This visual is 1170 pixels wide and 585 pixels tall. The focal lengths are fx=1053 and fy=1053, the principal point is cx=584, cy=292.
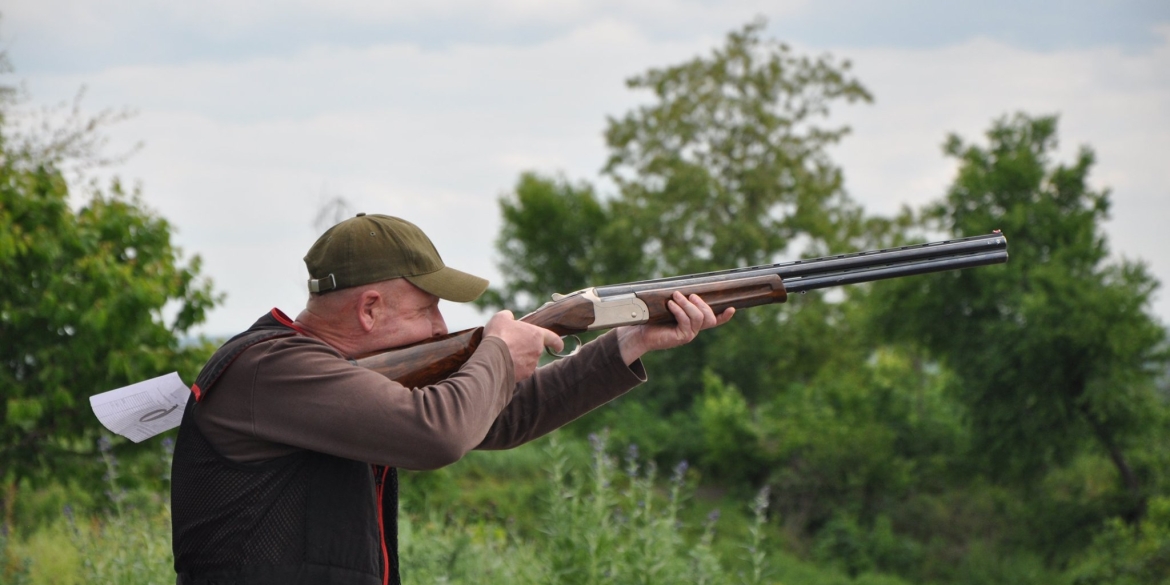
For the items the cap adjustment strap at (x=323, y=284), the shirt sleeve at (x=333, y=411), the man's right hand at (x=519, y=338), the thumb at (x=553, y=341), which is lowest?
the shirt sleeve at (x=333, y=411)

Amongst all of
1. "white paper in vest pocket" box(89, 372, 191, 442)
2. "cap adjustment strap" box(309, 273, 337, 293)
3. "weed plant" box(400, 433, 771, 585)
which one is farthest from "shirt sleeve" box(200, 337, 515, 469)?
"weed plant" box(400, 433, 771, 585)

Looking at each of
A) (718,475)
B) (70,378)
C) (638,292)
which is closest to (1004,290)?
(718,475)

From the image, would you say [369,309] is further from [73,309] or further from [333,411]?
[73,309]

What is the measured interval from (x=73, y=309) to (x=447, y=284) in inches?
310

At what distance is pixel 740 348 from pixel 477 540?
81.3 ft

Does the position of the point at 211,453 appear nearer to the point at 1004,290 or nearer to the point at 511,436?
the point at 511,436

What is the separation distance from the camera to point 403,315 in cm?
336

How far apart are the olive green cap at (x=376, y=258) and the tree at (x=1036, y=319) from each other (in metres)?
22.8

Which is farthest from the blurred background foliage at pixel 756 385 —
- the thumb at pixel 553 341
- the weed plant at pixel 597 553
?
the thumb at pixel 553 341

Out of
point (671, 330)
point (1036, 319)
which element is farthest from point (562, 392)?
point (1036, 319)

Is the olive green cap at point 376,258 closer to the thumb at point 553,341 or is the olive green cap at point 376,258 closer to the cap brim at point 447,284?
the cap brim at point 447,284

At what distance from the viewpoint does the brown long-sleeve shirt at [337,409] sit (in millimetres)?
2932

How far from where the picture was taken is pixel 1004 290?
25.2m

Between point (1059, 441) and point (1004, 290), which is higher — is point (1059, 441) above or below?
below
